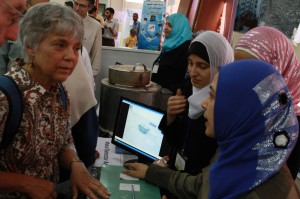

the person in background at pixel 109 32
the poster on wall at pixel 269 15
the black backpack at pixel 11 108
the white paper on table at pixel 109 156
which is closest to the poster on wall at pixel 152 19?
the poster on wall at pixel 269 15

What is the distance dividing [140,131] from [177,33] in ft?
6.70

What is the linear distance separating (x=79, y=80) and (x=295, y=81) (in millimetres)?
996

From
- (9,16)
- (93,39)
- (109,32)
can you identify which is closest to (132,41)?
(109,32)

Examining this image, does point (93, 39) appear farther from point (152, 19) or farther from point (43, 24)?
point (43, 24)

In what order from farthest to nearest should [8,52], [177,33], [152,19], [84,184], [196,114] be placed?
1. [152,19]
2. [177,33]
3. [8,52]
4. [196,114]
5. [84,184]

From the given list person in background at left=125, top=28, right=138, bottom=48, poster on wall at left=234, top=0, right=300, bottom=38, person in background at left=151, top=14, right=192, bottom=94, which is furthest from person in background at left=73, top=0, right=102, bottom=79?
person in background at left=125, top=28, right=138, bottom=48

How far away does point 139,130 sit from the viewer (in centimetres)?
155

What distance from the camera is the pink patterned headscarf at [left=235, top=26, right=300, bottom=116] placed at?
1353 millimetres

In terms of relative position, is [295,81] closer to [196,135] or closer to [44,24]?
[196,135]

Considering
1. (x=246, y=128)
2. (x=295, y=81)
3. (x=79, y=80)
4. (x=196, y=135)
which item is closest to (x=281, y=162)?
(x=246, y=128)

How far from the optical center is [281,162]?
0.78 meters

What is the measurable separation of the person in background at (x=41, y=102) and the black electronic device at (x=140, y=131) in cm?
38

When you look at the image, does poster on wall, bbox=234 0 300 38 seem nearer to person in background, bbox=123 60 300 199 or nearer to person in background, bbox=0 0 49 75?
person in background, bbox=123 60 300 199

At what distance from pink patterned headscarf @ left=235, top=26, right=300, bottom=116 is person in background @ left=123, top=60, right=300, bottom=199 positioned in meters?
0.55
